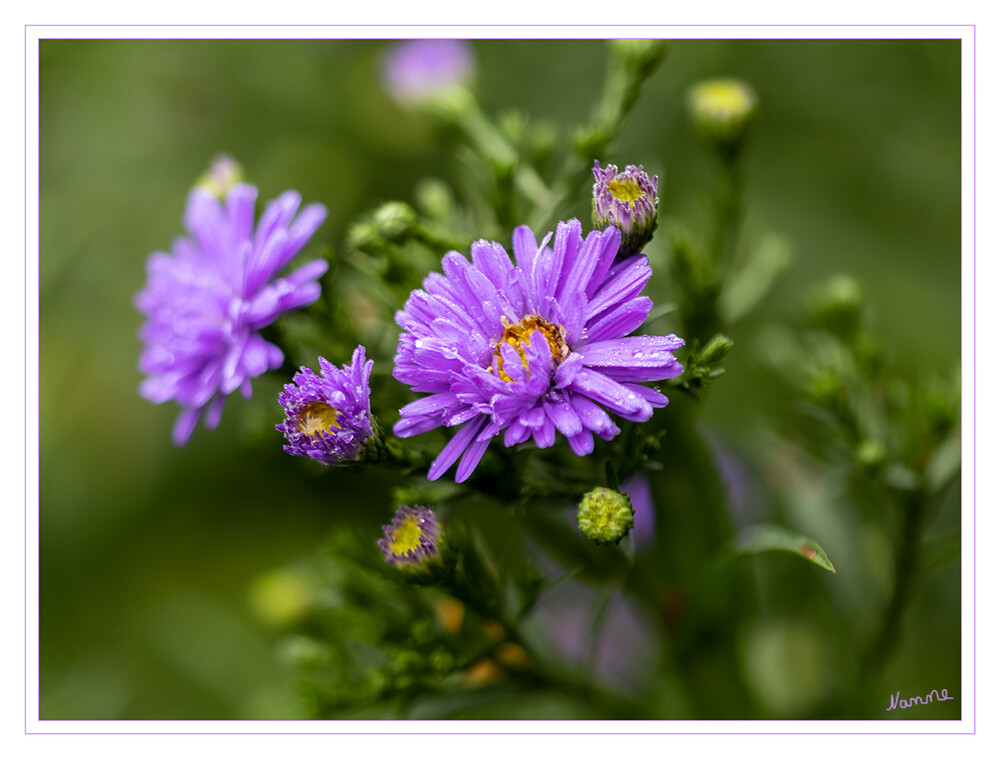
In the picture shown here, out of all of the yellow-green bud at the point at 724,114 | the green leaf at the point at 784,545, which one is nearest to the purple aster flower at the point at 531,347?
the green leaf at the point at 784,545

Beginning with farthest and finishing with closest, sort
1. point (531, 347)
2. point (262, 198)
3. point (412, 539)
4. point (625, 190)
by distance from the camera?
1. point (262, 198)
2. point (412, 539)
3. point (625, 190)
4. point (531, 347)

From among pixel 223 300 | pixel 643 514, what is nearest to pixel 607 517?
pixel 643 514

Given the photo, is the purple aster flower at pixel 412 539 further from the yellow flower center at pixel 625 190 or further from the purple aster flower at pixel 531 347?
the yellow flower center at pixel 625 190

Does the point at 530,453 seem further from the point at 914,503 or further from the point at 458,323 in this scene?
the point at 914,503

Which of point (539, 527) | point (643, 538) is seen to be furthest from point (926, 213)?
point (539, 527)
